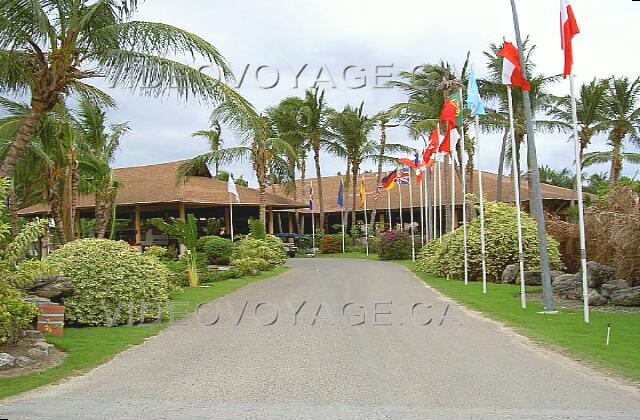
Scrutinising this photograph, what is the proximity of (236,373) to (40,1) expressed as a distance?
8.34 m

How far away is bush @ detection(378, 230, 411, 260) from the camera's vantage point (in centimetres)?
3594

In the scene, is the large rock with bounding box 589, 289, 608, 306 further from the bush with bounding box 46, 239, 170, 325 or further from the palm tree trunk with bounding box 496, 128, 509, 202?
the palm tree trunk with bounding box 496, 128, 509, 202

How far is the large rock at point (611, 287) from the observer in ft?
50.2

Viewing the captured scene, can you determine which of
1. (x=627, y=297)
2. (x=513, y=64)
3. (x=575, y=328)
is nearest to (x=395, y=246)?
(x=627, y=297)

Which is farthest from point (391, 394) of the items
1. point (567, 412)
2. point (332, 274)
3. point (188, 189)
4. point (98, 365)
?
point (188, 189)

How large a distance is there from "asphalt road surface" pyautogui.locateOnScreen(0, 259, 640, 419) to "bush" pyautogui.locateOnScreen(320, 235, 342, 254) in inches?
1162

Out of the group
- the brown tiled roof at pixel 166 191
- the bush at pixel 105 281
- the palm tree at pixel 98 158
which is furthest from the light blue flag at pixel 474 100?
the brown tiled roof at pixel 166 191

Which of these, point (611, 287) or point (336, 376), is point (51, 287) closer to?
point (336, 376)

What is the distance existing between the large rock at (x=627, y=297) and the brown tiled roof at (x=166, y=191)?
922 inches

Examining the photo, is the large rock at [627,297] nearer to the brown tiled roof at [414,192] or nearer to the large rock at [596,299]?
the large rock at [596,299]

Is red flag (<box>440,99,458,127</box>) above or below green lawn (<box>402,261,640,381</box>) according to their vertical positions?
above

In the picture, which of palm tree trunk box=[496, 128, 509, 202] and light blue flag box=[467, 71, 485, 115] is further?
palm tree trunk box=[496, 128, 509, 202]

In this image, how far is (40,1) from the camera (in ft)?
40.9

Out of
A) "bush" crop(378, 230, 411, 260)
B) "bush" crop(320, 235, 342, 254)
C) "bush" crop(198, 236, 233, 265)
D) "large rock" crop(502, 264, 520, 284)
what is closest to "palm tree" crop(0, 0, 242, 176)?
"large rock" crop(502, 264, 520, 284)
